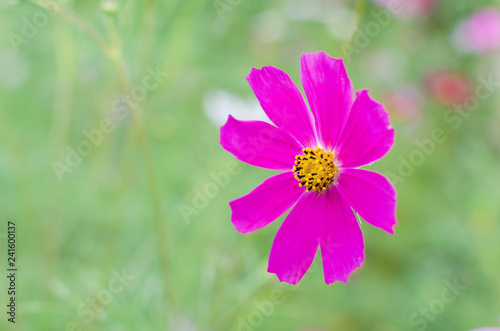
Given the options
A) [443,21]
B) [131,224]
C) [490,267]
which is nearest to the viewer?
[490,267]

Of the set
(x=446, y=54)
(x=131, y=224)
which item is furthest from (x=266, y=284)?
(x=446, y=54)

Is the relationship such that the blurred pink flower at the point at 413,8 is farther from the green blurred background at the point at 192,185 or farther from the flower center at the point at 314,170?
the flower center at the point at 314,170

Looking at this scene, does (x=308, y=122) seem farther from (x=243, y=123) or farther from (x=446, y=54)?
(x=446, y=54)

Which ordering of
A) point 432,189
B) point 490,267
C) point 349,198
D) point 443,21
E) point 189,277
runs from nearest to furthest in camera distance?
point 349,198
point 490,267
point 189,277
point 432,189
point 443,21

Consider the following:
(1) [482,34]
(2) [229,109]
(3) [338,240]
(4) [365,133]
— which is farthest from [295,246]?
(1) [482,34]

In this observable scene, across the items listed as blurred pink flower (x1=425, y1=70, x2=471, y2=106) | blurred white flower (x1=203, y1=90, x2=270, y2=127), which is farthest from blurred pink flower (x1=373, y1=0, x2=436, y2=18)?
blurred white flower (x1=203, y1=90, x2=270, y2=127)

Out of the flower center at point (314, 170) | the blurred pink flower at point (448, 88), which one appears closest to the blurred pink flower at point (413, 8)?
the blurred pink flower at point (448, 88)
